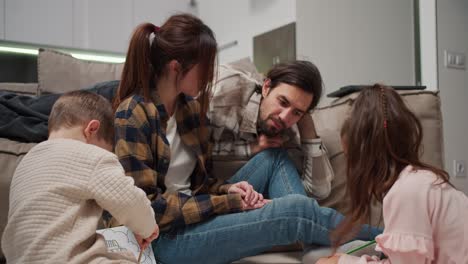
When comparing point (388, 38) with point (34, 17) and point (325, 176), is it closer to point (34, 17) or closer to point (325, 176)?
point (325, 176)

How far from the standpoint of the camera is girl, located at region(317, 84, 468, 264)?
0.87 meters

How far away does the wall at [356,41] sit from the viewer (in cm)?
272

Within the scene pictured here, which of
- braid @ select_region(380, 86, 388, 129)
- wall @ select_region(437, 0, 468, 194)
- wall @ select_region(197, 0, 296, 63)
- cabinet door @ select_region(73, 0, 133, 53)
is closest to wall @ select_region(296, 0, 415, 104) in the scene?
wall @ select_region(197, 0, 296, 63)

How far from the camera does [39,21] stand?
3174 millimetres

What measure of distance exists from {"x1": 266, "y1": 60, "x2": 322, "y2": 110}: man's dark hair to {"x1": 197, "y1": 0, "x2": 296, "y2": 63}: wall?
1.44 m

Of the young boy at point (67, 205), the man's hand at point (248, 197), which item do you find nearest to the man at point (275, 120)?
the man's hand at point (248, 197)

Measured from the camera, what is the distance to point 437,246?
0.90m

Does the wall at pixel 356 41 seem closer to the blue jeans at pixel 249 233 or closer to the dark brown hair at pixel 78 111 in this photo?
the blue jeans at pixel 249 233

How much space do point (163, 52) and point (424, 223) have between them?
2.54 ft

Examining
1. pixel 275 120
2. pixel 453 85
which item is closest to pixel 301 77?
pixel 275 120

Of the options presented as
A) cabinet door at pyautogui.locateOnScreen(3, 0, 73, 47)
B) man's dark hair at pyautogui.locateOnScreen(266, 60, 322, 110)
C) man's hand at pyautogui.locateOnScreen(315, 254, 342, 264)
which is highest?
cabinet door at pyautogui.locateOnScreen(3, 0, 73, 47)

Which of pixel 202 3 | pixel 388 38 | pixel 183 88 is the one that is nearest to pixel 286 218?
pixel 183 88

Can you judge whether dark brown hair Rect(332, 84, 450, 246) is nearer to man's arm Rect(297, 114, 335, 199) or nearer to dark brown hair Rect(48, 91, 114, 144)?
man's arm Rect(297, 114, 335, 199)

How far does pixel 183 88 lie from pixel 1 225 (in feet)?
2.06
